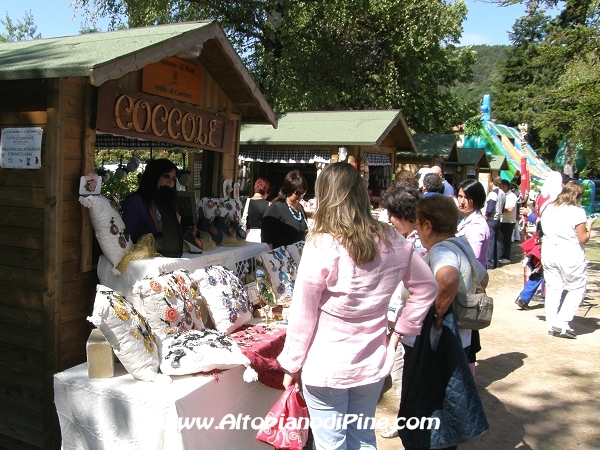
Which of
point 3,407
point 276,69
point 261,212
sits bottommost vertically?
point 3,407

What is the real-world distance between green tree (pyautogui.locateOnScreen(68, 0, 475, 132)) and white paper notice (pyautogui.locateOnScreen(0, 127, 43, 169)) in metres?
12.6

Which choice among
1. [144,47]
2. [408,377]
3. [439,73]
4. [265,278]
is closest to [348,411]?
[408,377]

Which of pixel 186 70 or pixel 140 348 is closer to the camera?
pixel 140 348

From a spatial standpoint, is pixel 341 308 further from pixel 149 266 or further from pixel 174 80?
pixel 174 80

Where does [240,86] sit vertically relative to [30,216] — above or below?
above

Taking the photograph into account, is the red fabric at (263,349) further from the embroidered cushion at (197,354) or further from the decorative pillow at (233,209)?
the decorative pillow at (233,209)

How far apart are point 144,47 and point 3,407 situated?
8.68ft

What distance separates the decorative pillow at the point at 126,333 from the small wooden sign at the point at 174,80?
1859mm

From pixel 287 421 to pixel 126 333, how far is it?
3.26 ft

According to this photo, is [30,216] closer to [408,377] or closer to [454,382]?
[408,377]

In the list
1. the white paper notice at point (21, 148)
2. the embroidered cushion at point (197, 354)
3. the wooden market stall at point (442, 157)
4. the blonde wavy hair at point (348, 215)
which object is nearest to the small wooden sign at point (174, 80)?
the white paper notice at point (21, 148)

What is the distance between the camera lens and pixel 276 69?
15.8 meters

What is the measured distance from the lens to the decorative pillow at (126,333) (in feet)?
8.77

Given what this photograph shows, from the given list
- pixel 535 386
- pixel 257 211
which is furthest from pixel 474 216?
pixel 257 211
